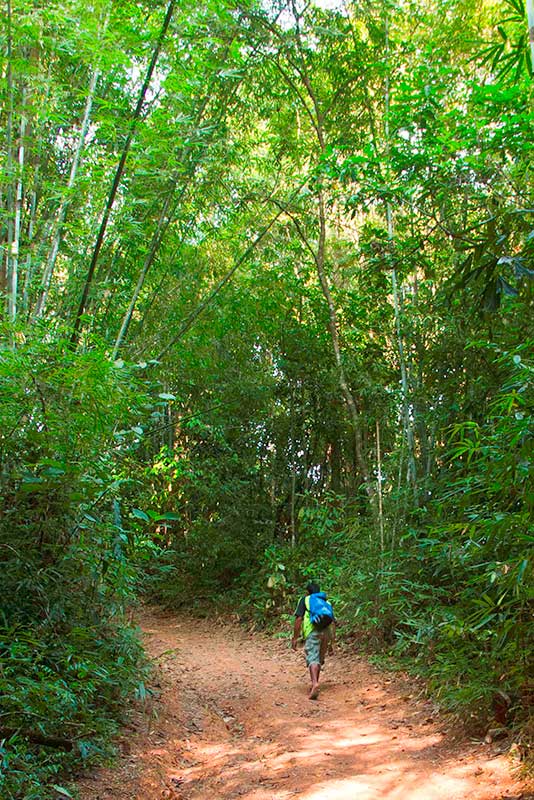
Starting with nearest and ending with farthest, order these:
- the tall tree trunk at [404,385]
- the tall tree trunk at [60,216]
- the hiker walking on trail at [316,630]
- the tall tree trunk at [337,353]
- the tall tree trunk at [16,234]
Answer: the tall tree trunk at [16,234] → the tall tree trunk at [60,216] → the hiker walking on trail at [316,630] → the tall tree trunk at [404,385] → the tall tree trunk at [337,353]

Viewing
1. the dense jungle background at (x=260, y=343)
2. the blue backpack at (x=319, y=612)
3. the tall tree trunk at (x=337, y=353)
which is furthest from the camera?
the tall tree trunk at (x=337, y=353)

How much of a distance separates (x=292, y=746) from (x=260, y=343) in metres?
6.99

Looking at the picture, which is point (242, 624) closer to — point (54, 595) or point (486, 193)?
point (54, 595)

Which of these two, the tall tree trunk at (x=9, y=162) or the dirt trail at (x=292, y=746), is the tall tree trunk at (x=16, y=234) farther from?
the dirt trail at (x=292, y=746)

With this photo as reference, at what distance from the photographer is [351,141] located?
320 inches

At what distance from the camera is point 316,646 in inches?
223

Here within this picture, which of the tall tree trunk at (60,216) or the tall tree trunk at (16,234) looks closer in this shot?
the tall tree trunk at (16,234)

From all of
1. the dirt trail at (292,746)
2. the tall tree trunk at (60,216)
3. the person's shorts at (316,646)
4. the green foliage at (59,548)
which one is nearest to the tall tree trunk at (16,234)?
the tall tree trunk at (60,216)

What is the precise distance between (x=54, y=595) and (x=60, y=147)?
421 cm

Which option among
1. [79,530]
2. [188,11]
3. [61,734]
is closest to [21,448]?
[79,530]

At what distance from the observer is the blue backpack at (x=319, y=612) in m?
5.74

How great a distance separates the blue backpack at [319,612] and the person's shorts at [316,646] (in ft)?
0.19

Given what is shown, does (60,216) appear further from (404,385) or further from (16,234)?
(404,385)

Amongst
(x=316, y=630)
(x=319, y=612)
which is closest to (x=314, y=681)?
(x=316, y=630)
